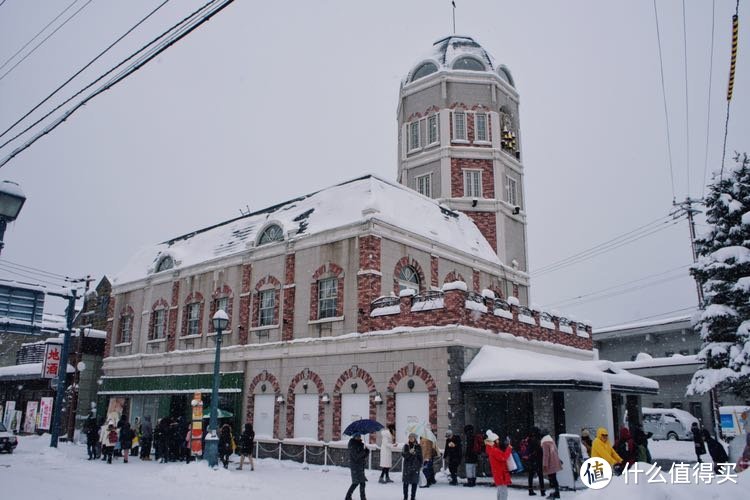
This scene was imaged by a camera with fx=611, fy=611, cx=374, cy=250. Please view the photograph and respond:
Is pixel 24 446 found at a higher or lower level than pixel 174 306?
lower

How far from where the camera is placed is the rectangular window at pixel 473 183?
106ft

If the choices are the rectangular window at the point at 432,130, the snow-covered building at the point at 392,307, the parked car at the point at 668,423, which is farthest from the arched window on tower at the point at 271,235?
the parked car at the point at 668,423

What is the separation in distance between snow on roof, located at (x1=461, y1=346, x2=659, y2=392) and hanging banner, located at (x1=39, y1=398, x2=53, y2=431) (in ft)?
89.1

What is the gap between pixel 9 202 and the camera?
922cm

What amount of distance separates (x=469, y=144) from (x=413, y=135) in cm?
350

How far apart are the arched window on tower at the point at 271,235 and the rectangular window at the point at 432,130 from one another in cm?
1086

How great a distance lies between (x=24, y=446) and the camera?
1096 inches

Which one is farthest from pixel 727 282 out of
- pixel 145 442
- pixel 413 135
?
pixel 145 442

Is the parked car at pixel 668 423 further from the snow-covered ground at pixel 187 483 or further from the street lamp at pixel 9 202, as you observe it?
the street lamp at pixel 9 202

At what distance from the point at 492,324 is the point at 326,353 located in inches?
246

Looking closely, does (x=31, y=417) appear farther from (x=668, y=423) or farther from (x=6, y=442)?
(x=668, y=423)

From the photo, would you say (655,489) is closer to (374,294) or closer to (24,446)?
(374,294)

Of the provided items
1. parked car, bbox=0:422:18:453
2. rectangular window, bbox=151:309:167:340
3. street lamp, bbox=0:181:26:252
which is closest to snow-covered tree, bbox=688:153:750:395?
street lamp, bbox=0:181:26:252

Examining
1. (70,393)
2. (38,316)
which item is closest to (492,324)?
(38,316)
